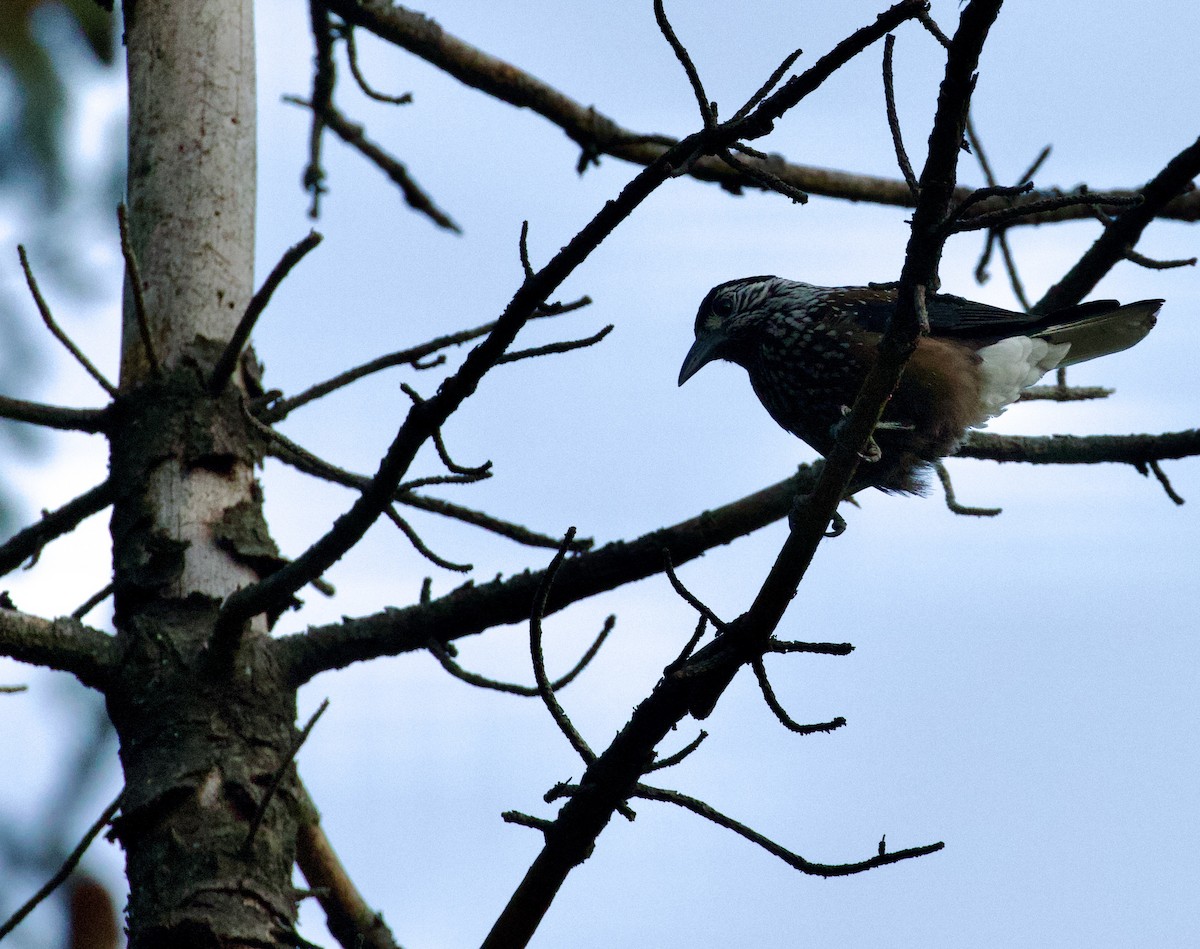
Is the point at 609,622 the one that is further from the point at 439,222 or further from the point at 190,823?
the point at 439,222

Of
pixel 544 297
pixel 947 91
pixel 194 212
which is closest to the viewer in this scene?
pixel 947 91

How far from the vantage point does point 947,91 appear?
247 cm

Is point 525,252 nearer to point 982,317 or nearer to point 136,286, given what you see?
point 136,286

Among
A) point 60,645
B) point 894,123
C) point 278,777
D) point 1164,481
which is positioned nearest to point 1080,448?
point 1164,481

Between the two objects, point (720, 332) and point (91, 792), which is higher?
point (720, 332)

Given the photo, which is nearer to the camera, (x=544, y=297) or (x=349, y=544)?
(x=544, y=297)

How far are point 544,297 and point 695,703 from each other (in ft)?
2.88

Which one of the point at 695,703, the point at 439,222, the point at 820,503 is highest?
the point at 439,222

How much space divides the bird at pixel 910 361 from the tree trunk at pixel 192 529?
182 centimetres

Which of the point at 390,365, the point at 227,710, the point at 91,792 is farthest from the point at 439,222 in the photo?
the point at 91,792

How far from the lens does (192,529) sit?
11.9 ft

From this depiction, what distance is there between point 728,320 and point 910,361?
3.42 ft

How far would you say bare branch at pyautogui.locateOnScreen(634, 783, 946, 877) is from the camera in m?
2.71

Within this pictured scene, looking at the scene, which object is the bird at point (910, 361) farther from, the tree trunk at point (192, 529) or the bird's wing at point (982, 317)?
the tree trunk at point (192, 529)
